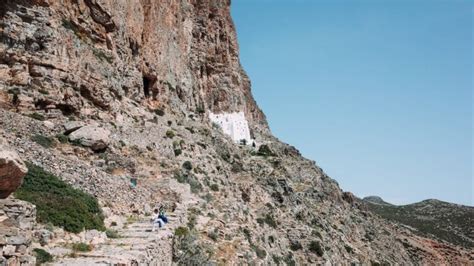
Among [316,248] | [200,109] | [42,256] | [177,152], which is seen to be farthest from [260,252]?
[200,109]

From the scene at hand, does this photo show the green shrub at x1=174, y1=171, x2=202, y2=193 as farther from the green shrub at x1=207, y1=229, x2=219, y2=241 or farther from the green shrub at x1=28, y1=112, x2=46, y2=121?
the green shrub at x1=28, y1=112, x2=46, y2=121

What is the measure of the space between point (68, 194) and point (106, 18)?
1714 centimetres

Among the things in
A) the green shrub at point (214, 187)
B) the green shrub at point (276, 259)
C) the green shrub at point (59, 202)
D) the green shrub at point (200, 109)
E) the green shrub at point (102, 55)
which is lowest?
the green shrub at point (276, 259)

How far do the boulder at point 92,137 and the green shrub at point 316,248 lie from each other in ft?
50.5

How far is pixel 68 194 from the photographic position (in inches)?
523

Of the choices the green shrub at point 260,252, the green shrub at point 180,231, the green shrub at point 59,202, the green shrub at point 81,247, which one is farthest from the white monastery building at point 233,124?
the green shrub at point 81,247

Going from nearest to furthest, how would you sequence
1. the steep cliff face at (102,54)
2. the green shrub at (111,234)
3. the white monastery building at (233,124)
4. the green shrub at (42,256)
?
1. the green shrub at (42,256)
2. the green shrub at (111,234)
3. the steep cliff face at (102,54)
4. the white monastery building at (233,124)

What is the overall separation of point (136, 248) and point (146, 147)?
50.9ft

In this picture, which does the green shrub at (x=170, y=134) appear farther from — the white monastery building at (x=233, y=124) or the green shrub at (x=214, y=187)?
the white monastery building at (x=233, y=124)

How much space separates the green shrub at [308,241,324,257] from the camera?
29.3 metres

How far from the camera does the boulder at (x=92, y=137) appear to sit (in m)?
19.9

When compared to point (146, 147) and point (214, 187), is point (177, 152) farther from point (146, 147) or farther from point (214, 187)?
point (214, 187)

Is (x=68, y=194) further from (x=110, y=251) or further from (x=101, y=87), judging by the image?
(x=101, y=87)

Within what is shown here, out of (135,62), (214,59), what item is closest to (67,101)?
(135,62)
